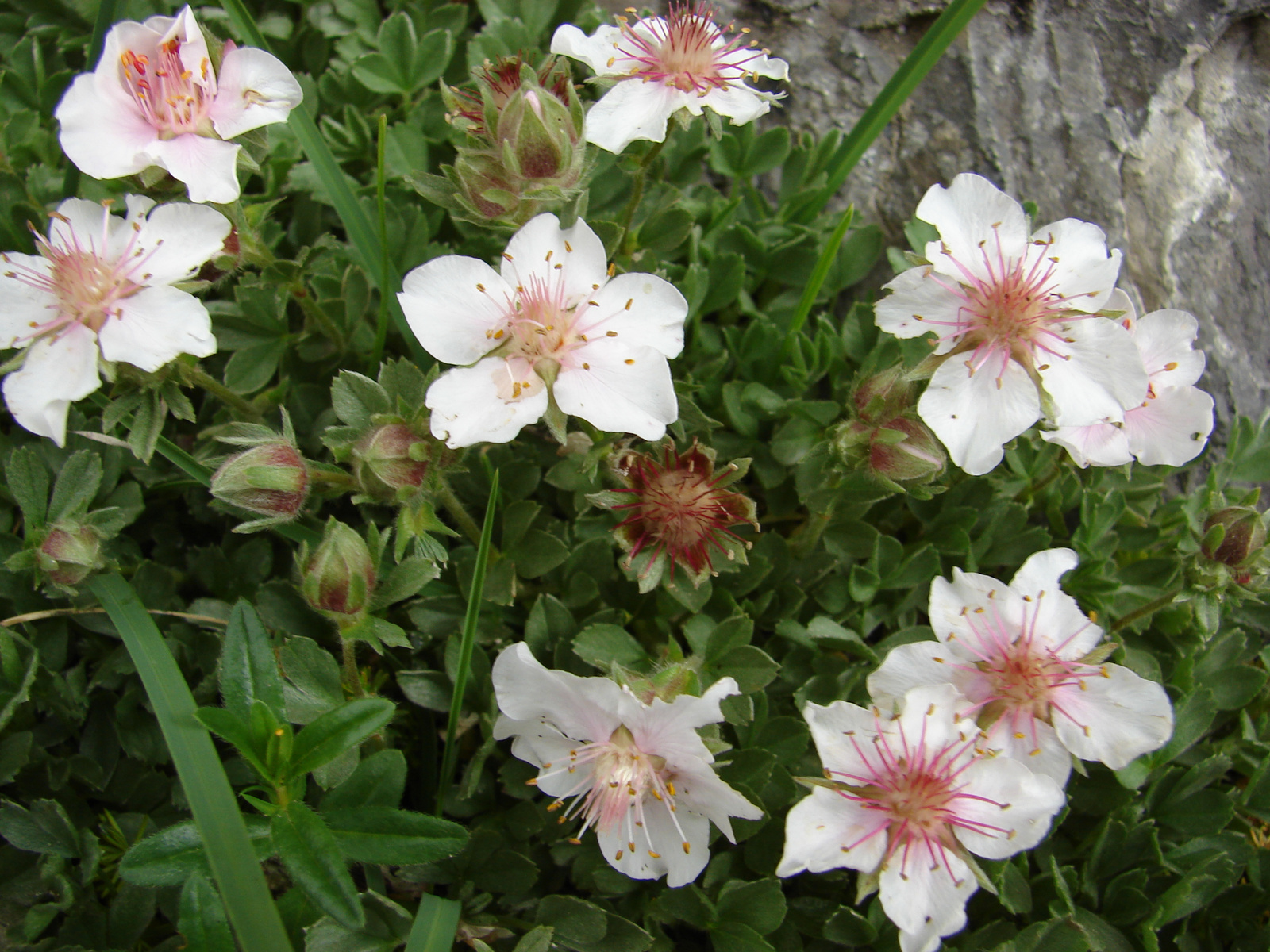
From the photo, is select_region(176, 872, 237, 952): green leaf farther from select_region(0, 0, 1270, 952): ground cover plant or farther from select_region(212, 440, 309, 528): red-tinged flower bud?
select_region(212, 440, 309, 528): red-tinged flower bud

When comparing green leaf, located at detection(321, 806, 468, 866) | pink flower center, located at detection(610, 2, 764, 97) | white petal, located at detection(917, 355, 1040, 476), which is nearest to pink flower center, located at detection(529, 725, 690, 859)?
green leaf, located at detection(321, 806, 468, 866)

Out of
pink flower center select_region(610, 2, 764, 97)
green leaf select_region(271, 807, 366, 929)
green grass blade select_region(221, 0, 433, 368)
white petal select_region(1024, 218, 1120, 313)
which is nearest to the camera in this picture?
green leaf select_region(271, 807, 366, 929)

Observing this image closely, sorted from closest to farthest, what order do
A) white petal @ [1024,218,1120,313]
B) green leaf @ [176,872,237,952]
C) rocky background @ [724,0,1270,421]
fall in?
green leaf @ [176,872,237,952] < white petal @ [1024,218,1120,313] < rocky background @ [724,0,1270,421]

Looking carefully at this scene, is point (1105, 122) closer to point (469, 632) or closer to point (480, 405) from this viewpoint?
point (480, 405)

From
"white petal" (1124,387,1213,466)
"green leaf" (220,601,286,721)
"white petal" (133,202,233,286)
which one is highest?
"white petal" (1124,387,1213,466)

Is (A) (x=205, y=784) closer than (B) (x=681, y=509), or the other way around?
(A) (x=205, y=784)

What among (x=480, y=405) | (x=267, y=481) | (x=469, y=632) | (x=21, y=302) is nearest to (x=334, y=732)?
(x=469, y=632)
